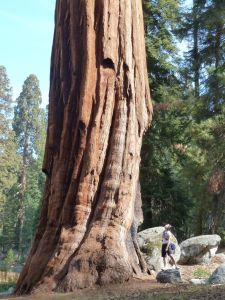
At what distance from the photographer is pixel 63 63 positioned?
9.90 metres

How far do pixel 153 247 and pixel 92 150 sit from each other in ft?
21.5

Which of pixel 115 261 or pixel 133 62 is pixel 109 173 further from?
pixel 133 62

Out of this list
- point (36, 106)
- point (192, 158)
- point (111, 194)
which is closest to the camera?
point (111, 194)

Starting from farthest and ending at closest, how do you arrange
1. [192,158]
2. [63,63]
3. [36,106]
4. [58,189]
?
[36,106] → [192,158] → [63,63] → [58,189]

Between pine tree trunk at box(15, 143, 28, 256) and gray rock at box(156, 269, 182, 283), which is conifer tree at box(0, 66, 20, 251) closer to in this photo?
pine tree trunk at box(15, 143, 28, 256)

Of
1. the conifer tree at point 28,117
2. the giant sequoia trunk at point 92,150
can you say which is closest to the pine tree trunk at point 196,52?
the giant sequoia trunk at point 92,150

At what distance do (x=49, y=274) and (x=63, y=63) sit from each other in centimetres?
421

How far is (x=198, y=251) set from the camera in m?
15.8

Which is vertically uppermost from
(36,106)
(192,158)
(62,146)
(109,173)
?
(36,106)

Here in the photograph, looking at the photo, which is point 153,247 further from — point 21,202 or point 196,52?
point 21,202

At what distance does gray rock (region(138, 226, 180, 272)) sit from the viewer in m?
14.1

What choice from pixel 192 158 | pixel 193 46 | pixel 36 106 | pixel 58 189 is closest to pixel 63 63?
pixel 58 189

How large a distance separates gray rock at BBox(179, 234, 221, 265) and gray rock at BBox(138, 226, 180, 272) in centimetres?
71

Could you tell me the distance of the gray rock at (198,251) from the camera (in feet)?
51.8
